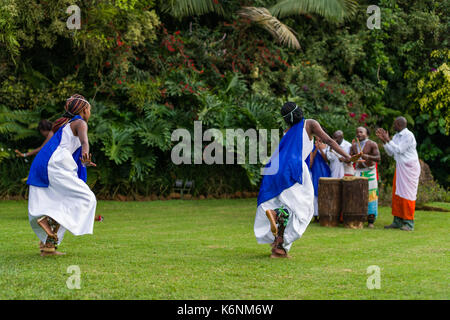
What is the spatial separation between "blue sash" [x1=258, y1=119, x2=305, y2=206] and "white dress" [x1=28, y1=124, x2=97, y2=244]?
221 centimetres

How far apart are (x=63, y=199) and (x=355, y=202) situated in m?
6.21

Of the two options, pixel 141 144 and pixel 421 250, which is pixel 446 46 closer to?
pixel 141 144

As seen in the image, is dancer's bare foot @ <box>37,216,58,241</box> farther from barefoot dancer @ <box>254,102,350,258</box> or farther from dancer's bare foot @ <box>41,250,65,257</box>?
barefoot dancer @ <box>254,102,350,258</box>

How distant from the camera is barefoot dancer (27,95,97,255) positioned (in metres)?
6.98

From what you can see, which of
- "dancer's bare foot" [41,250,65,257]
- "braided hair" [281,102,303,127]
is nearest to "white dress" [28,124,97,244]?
"dancer's bare foot" [41,250,65,257]

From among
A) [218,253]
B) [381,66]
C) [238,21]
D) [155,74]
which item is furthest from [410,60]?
[218,253]

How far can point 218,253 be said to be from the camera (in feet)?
25.4

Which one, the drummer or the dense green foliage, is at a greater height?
the dense green foliage

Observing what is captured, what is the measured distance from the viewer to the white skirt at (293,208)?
23.7ft

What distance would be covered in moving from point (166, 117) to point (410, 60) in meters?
9.74

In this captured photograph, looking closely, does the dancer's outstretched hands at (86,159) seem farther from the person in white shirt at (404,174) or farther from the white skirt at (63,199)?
the person in white shirt at (404,174)

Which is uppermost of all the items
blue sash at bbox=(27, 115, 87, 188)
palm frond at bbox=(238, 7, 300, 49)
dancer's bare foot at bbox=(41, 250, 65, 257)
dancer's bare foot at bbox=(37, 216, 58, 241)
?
palm frond at bbox=(238, 7, 300, 49)

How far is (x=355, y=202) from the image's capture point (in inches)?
445

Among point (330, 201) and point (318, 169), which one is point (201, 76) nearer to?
point (318, 169)
